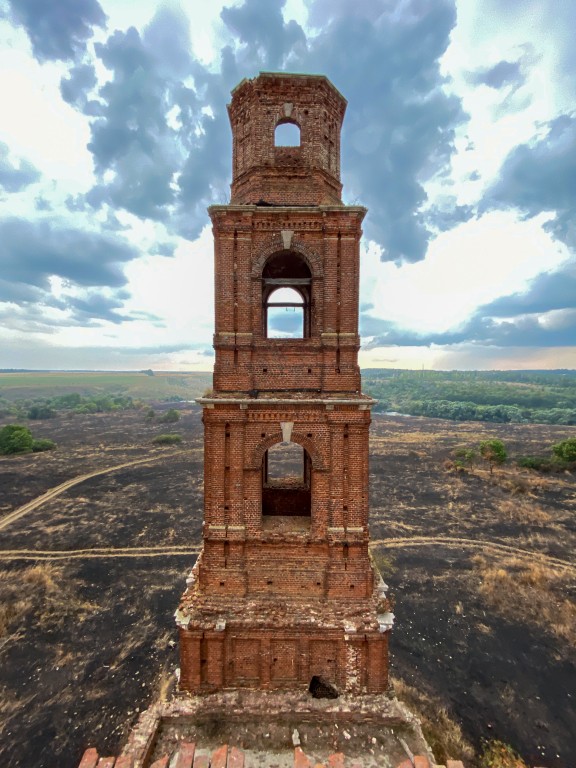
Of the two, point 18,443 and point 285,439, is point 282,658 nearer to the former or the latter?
point 285,439

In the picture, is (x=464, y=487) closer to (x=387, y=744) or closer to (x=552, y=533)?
(x=552, y=533)

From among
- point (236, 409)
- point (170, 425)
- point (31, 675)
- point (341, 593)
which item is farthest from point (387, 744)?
point (170, 425)

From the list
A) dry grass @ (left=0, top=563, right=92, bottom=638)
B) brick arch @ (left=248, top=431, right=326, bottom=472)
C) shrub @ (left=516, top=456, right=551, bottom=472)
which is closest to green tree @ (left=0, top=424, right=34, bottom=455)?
dry grass @ (left=0, top=563, right=92, bottom=638)

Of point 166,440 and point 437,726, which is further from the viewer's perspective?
point 166,440

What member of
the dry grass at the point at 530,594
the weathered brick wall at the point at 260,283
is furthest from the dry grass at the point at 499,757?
the weathered brick wall at the point at 260,283

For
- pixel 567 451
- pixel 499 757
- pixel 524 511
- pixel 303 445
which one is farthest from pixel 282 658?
pixel 567 451

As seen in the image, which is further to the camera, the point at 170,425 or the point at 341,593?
the point at 170,425
